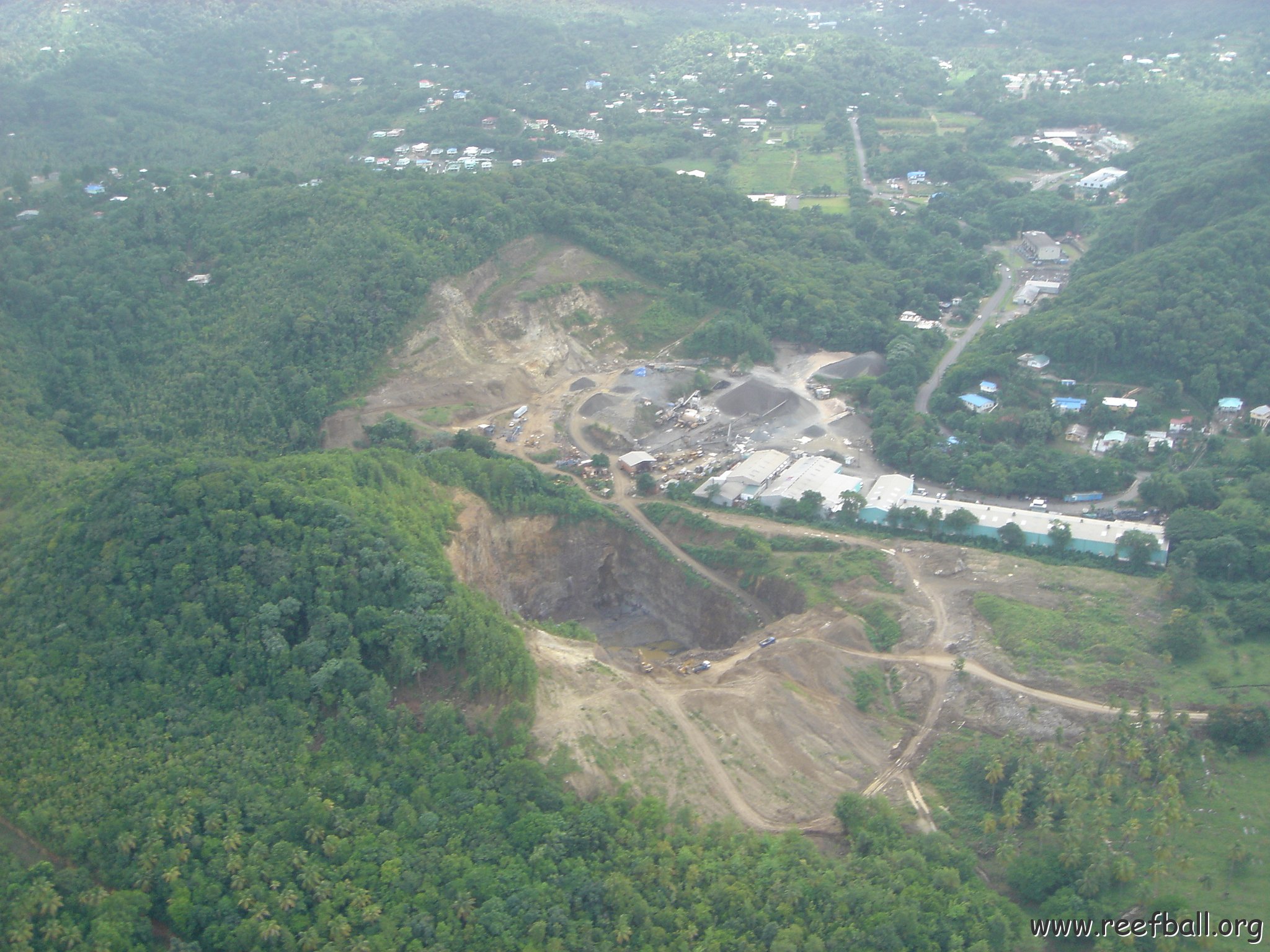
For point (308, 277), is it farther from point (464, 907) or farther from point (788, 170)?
point (788, 170)

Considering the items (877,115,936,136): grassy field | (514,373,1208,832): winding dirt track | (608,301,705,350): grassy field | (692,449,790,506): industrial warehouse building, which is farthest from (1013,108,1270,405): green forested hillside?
(877,115,936,136): grassy field

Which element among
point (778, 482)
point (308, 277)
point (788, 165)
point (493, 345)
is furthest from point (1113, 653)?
point (788, 165)

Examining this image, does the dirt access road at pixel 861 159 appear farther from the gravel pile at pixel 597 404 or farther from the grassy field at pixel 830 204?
the gravel pile at pixel 597 404

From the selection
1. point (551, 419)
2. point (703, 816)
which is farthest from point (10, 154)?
point (703, 816)

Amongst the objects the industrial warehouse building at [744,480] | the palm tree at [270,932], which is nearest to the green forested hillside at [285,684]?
the palm tree at [270,932]

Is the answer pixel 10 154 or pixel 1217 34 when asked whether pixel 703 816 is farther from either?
pixel 1217 34

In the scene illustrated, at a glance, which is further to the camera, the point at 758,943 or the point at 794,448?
the point at 794,448
